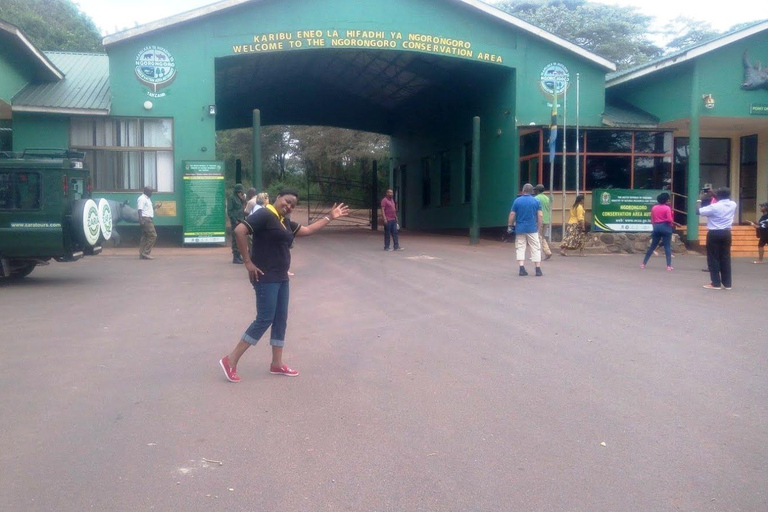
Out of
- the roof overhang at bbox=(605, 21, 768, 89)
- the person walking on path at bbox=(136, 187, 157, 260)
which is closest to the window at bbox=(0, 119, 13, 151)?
the person walking on path at bbox=(136, 187, 157, 260)

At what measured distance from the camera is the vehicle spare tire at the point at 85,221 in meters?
13.0

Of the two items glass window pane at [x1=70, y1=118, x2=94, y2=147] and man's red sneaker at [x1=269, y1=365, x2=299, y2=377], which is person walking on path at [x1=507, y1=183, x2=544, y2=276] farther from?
glass window pane at [x1=70, y1=118, x2=94, y2=147]

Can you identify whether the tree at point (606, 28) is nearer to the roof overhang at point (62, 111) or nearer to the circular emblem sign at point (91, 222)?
the roof overhang at point (62, 111)

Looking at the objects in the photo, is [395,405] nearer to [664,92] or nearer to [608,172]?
[608,172]

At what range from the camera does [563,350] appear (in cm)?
786

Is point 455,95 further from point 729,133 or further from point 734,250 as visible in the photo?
point 734,250

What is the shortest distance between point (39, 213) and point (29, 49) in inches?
344

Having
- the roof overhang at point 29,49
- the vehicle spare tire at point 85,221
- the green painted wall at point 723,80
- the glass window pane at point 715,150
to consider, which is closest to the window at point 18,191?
the vehicle spare tire at point 85,221

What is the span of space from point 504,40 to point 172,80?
10.1 m

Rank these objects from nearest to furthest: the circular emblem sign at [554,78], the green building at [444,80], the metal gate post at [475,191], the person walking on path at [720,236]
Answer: the person walking on path at [720,236], the green building at [444,80], the metal gate post at [475,191], the circular emblem sign at [554,78]

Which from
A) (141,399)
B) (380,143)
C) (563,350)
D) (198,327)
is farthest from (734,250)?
(380,143)

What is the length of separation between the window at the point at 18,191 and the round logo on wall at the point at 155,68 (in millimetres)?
Answer: 9032

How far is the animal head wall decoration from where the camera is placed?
70.3 feet

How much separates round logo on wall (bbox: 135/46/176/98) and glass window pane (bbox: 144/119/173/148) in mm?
820
